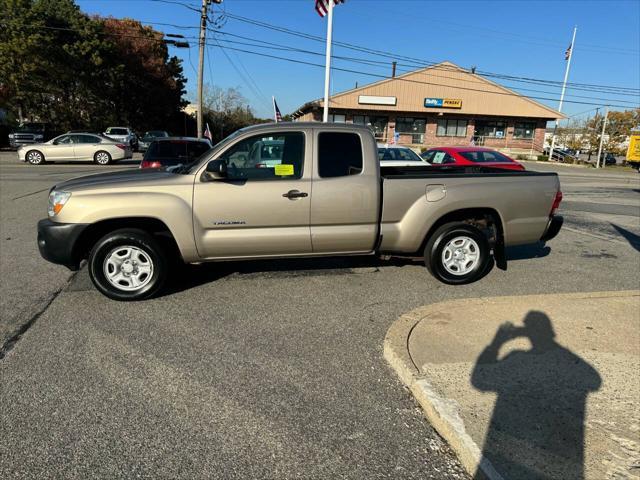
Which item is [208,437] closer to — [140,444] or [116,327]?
[140,444]

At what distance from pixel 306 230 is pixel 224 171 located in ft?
3.55

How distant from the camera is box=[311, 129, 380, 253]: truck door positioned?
183 inches

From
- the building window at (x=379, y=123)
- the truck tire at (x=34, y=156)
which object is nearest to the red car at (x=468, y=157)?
the truck tire at (x=34, y=156)

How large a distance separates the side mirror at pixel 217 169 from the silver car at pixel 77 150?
2004 centimetres

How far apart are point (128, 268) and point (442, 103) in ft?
150

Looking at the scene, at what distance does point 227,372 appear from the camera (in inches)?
127

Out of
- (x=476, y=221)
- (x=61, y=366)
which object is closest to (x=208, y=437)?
(x=61, y=366)

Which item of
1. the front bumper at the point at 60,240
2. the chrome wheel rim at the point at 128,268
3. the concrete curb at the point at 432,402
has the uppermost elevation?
the front bumper at the point at 60,240

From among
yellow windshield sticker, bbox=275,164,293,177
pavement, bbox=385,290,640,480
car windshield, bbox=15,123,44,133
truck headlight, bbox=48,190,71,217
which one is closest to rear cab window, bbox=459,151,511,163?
pavement, bbox=385,290,640,480

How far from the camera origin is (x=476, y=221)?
17.4 ft

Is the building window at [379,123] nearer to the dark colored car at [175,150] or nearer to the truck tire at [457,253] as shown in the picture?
the dark colored car at [175,150]

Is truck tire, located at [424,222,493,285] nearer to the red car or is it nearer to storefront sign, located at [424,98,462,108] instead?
the red car

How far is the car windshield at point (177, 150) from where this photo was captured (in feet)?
33.1

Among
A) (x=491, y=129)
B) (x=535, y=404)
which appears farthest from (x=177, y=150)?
(x=491, y=129)
